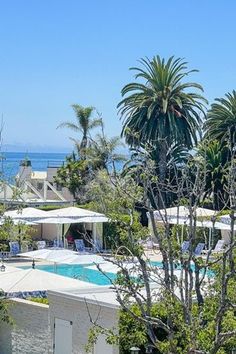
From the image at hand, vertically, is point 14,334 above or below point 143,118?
below

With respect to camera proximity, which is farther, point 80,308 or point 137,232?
point 80,308

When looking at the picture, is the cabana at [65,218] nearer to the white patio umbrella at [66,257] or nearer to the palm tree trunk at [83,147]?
the white patio umbrella at [66,257]

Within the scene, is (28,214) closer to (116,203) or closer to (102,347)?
(102,347)

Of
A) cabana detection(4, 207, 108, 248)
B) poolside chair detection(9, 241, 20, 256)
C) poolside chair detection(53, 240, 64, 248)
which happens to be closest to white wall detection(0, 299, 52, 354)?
cabana detection(4, 207, 108, 248)

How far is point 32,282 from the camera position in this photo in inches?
741

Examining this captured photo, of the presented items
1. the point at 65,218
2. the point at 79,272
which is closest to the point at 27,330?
the point at 79,272

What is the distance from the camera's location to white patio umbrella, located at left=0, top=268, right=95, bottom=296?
60.5 ft

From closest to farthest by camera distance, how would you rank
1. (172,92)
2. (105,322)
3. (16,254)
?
(105,322)
(16,254)
(172,92)

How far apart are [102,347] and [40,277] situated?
4431mm

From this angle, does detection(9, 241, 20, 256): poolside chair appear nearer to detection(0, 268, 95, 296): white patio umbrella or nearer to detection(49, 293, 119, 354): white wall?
detection(0, 268, 95, 296): white patio umbrella

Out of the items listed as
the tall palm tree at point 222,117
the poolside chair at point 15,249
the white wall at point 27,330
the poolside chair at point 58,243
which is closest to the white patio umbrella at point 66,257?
the poolside chair at point 15,249

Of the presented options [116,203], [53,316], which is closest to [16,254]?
[53,316]

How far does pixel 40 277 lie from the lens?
19.1m

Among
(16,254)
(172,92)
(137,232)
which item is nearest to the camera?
(137,232)
